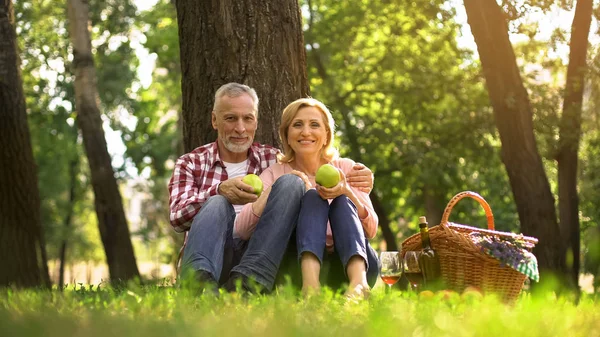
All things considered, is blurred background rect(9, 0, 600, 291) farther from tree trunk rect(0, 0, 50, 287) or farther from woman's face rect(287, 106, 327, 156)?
woman's face rect(287, 106, 327, 156)

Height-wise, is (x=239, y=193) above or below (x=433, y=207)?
above

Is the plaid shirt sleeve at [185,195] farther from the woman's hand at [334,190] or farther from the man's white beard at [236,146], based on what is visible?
the woman's hand at [334,190]

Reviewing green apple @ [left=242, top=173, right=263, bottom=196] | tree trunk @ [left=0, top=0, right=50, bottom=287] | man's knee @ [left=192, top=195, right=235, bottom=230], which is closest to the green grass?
man's knee @ [left=192, top=195, right=235, bottom=230]

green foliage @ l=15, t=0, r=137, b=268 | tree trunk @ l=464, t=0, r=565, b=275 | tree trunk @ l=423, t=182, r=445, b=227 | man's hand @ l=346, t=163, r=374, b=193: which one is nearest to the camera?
man's hand @ l=346, t=163, r=374, b=193

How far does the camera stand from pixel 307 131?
6098mm

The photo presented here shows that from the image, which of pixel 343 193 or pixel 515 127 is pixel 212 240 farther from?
pixel 515 127

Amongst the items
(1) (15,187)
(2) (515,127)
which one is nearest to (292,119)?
(1) (15,187)

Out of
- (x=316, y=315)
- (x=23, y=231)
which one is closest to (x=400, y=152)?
(x=23, y=231)

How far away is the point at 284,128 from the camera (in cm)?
623

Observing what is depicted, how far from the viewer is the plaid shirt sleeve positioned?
5.92m

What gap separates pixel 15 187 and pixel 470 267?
6.74 metres

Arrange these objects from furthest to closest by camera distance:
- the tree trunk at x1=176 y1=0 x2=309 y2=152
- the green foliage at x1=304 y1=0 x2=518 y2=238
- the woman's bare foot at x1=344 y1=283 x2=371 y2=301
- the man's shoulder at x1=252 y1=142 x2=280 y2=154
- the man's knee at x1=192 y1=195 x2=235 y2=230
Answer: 1. the green foliage at x1=304 y1=0 x2=518 y2=238
2. the tree trunk at x1=176 y1=0 x2=309 y2=152
3. the man's shoulder at x1=252 y1=142 x2=280 y2=154
4. the man's knee at x1=192 y1=195 x2=235 y2=230
5. the woman's bare foot at x1=344 y1=283 x2=371 y2=301

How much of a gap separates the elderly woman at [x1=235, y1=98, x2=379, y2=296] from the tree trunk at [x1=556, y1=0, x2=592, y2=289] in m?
7.33

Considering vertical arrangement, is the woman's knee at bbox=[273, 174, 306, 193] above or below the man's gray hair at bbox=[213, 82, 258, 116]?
below
